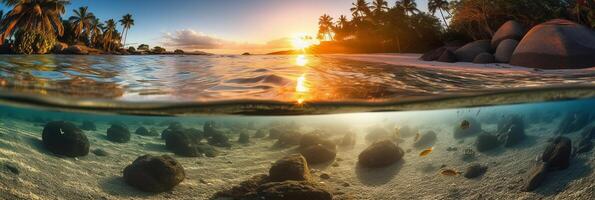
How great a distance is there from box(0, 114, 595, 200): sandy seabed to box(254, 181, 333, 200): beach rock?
1589mm

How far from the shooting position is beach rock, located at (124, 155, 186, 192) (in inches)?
416

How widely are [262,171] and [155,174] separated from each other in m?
5.95

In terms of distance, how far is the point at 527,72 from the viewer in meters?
12.0

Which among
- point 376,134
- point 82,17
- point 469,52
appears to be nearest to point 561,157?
point 469,52

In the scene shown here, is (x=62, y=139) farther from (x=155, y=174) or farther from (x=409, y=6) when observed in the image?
(x=409, y=6)

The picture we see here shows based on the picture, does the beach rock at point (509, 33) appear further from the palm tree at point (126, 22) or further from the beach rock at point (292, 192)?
the palm tree at point (126, 22)

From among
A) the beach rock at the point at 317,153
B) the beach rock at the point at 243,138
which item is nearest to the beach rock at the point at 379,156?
the beach rock at the point at 317,153

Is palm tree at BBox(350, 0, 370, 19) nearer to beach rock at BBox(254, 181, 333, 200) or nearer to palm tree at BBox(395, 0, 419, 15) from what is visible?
Result: palm tree at BBox(395, 0, 419, 15)

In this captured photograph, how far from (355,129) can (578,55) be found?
450 inches

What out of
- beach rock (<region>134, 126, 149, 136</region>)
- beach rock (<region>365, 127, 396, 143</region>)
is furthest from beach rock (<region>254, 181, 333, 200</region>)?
beach rock (<region>365, 127, 396, 143</region>)

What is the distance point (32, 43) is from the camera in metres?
20.9

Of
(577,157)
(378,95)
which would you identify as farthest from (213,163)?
(577,157)

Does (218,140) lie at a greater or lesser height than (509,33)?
lesser

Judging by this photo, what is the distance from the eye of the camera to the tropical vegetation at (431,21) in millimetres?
24656
